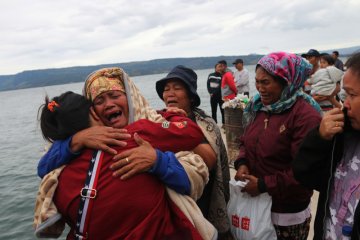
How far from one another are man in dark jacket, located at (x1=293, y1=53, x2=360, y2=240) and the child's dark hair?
124cm

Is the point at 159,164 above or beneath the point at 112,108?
beneath

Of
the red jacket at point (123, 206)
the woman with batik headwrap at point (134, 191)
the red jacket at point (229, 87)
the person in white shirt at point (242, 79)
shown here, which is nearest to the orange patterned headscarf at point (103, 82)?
the woman with batik headwrap at point (134, 191)

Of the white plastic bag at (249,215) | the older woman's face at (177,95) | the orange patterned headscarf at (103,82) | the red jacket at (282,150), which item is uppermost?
the orange patterned headscarf at (103,82)

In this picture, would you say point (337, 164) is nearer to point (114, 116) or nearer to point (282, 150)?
point (282, 150)

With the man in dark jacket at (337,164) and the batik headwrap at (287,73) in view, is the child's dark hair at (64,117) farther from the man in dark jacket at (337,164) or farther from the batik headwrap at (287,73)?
the batik headwrap at (287,73)

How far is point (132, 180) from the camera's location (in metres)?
1.54

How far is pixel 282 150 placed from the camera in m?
2.23

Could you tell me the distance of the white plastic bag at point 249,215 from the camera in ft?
7.32

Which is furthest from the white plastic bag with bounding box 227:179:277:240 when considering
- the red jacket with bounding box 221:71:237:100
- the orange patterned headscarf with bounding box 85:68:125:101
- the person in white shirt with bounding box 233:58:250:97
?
the person in white shirt with bounding box 233:58:250:97

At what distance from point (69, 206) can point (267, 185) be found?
1360 mm

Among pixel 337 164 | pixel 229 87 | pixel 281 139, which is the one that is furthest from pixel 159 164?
pixel 229 87

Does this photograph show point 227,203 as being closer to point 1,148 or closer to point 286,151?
point 286,151

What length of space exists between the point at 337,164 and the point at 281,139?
1.92 ft

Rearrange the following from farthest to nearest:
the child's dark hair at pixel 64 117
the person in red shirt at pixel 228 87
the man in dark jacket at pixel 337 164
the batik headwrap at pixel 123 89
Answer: the person in red shirt at pixel 228 87 → the batik headwrap at pixel 123 89 → the child's dark hair at pixel 64 117 → the man in dark jacket at pixel 337 164
